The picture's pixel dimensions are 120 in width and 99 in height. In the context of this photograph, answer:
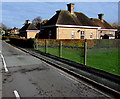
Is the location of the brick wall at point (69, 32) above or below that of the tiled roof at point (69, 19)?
below

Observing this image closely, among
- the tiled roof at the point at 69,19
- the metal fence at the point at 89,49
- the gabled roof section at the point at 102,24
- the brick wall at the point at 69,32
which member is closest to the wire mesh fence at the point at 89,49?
the metal fence at the point at 89,49

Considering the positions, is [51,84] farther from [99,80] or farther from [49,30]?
[49,30]

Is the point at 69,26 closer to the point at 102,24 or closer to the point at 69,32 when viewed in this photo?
the point at 69,32

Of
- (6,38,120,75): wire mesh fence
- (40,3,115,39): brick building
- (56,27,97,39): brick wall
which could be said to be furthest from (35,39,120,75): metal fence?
(40,3,115,39): brick building

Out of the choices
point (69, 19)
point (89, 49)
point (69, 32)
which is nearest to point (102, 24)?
point (69, 19)

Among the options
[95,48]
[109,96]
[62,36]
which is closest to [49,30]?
[62,36]

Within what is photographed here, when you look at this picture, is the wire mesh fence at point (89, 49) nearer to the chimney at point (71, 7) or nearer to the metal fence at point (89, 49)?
the metal fence at point (89, 49)

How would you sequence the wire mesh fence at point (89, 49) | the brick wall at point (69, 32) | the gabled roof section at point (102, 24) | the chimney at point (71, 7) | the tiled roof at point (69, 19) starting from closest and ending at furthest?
the wire mesh fence at point (89, 49), the brick wall at point (69, 32), the tiled roof at point (69, 19), the chimney at point (71, 7), the gabled roof section at point (102, 24)

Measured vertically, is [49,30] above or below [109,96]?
above

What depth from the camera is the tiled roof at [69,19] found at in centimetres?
2954

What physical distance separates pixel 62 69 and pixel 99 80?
3.11 meters

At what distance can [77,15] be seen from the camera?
33406mm

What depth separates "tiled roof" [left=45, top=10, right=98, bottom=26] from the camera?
96.9ft

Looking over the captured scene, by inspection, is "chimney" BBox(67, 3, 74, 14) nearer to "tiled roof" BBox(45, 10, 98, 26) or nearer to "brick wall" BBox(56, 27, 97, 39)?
"tiled roof" BBox(45, 10, 98, 26)
